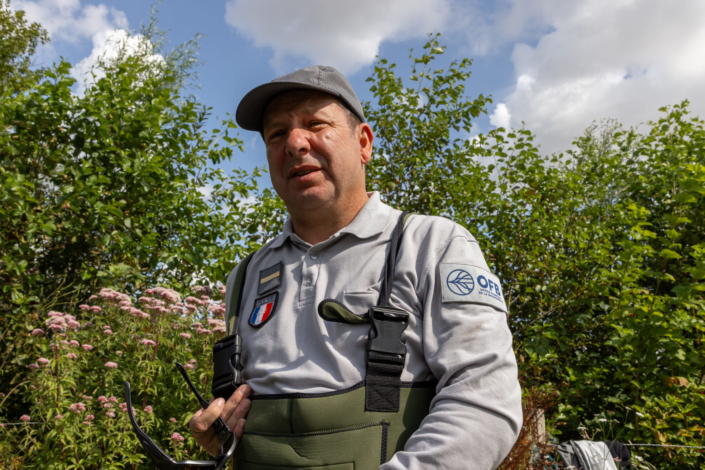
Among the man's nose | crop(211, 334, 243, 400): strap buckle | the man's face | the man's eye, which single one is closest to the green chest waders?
A: crop(211, 334, 243, 400): strap buckle

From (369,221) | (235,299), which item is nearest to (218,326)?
(235,299)

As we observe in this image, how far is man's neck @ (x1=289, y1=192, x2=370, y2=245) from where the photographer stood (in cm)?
164

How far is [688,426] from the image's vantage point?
3.59 meters

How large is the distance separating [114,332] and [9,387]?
1636 millimetres

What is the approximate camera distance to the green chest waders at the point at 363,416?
1197 mm

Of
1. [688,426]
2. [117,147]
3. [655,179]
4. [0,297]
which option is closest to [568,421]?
[688,426]

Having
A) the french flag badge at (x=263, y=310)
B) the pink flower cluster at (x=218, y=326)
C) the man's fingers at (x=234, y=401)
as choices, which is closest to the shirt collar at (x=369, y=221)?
the french flag badge at (x=263, y=310)

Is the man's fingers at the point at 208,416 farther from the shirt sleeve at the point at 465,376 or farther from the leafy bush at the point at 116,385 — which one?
the leafy bush at the point at 116,385

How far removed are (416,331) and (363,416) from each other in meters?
0.25

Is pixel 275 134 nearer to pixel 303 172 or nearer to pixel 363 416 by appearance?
pixel 303 172

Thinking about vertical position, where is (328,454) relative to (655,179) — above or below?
below

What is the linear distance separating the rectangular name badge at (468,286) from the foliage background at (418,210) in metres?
2.63

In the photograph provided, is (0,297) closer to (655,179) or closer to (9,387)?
(9,387)

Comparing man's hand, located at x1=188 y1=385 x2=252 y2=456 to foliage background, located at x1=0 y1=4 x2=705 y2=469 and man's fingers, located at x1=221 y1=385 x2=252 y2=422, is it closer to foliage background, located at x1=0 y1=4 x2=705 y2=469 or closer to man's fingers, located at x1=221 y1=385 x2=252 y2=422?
man's fingers, located at x1=221 y1=385 x2=252 y2=422
